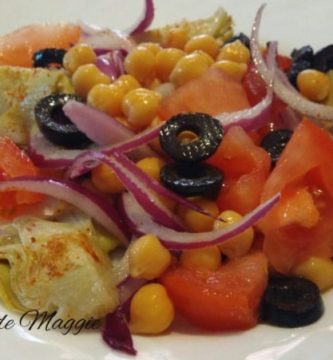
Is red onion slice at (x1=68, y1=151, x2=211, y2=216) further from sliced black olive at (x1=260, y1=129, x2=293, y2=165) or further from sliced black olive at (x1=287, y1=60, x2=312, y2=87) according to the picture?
sliced black olive at (x1=287, y1=60, x2=312, y2=87)

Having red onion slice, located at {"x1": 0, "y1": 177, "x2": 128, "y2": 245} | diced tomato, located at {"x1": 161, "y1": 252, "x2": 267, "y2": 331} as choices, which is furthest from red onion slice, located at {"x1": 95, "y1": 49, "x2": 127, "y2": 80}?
diced tomato, located at {"x1": 161, "y1": 252, "x2": 267, "y2": 331}

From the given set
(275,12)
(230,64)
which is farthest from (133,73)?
(275,12)

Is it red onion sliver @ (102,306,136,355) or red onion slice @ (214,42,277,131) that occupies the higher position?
red onion slice @ (214,42,277,131)

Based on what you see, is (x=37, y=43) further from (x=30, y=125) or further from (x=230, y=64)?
(x=230, y=64)

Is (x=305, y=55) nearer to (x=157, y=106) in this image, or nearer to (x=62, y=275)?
(x=157, y=106)

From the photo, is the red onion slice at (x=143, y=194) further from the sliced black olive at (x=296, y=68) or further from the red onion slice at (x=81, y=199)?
the sliced black olive at (x=296, y=68)

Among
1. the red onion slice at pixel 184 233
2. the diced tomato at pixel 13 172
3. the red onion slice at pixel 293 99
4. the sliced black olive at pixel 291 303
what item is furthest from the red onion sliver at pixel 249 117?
the diced tomato at pixel 13 172
